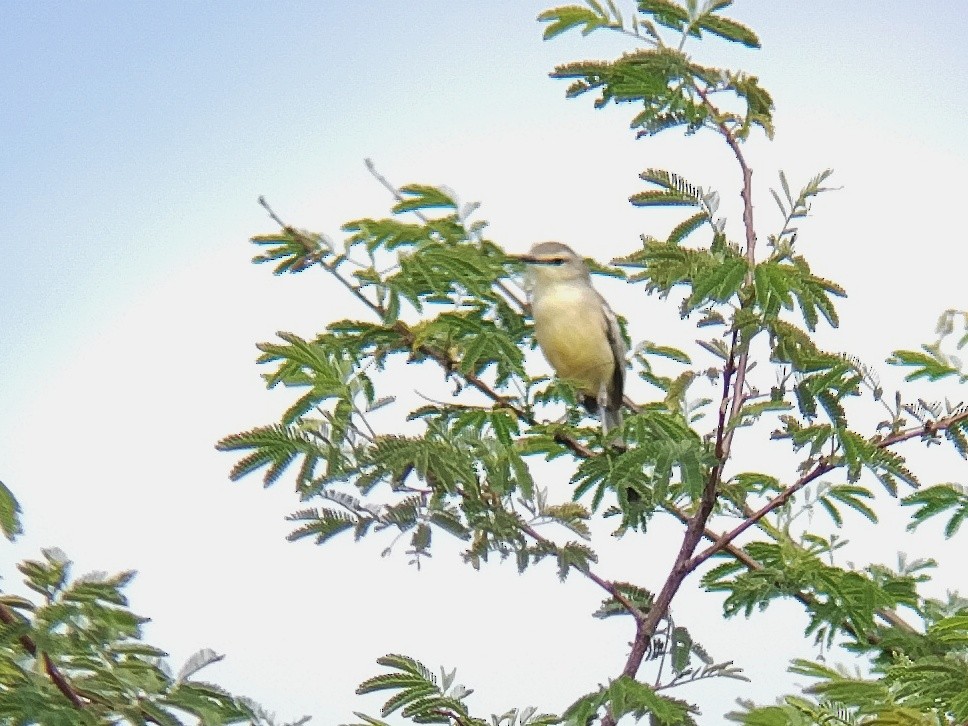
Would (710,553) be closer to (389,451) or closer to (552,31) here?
(389,451)

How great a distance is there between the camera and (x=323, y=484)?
4.22 metres

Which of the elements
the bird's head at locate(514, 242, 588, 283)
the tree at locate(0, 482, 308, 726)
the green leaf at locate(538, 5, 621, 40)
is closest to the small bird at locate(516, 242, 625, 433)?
the bird's head at locate(514, 242, 588, 283)

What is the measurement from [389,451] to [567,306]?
230 centimetres

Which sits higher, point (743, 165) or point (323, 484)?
point (743, 165)

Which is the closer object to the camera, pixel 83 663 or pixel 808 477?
pixel 83 663

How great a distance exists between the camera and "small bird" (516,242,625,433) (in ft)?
20.1

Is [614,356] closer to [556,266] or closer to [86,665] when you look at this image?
[556,266]

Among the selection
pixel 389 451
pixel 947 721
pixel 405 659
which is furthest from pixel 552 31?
pixel 947 721

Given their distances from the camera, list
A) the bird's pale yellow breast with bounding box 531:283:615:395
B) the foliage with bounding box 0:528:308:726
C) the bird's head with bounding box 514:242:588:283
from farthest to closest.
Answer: the bird's head with bounding box 514:242:588:283
the bird's pale yellow breast with bounding box 531:283:615:395
the foliage with bounding box 0:528:308:726

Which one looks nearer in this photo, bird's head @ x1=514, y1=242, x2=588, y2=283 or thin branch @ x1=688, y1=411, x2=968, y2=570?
thin branch @ x1=688, y1=411, x2=968, y2=570

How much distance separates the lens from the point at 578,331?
6.31 meters

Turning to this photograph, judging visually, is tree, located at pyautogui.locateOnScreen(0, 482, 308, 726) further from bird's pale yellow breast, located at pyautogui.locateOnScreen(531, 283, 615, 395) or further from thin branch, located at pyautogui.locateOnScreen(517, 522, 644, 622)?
bird's pale yellow breast, located at pyautogui.locateOnScreen(531, 283, 615, 395)

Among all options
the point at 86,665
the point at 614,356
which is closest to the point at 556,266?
the point at 614,356

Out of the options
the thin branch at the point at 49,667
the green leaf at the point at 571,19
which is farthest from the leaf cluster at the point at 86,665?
the green leaf at the point at 571,19
